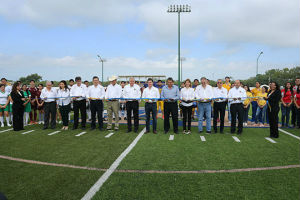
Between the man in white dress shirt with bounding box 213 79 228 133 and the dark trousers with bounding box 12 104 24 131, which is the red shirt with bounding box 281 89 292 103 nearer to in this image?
the man in white dress shirt with bounding box 213 79 228 133

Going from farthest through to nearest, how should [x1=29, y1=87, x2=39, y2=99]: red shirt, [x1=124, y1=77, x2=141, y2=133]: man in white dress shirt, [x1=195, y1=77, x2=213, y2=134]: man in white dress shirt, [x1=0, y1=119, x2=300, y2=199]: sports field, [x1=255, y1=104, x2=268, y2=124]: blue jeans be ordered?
[x1=29, y1=87, x2=39, y2=99]: red shirt
[x1=255, y1=104, x2=268, y2=124]: blue jeans
[x1=124, y1=77, x2=141, y2=133]: man in white dress shirt
[x1=195, y1=77, x2=213, y2=134]: man in white dress shirt
[x1=0, y1=119, x2=300, y2=199]: sports field

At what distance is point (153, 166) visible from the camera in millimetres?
5008

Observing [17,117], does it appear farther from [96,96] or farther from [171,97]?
[171,97]

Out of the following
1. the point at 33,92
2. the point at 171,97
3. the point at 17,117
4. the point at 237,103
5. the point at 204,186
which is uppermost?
the point at 33,92

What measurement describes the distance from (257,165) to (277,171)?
454 mm

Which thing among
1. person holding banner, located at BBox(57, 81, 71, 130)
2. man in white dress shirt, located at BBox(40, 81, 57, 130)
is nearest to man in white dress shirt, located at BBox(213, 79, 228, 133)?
person holding banner, located at BBox(57, 81, 71, 130)

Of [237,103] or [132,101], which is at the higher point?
[132,101]

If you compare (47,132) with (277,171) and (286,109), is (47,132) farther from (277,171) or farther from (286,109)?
(286,109)

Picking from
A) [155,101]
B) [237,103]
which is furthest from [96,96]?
[237,103]

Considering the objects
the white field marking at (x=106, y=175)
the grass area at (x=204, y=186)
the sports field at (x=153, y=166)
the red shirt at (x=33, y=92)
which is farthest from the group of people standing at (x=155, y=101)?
the grass area at (x=204, y=186)

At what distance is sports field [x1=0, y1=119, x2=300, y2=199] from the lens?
3744mm

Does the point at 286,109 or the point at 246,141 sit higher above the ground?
the point at 286,109

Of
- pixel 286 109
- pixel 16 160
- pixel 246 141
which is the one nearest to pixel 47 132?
pixel 16 160

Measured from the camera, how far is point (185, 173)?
458 centimetres
